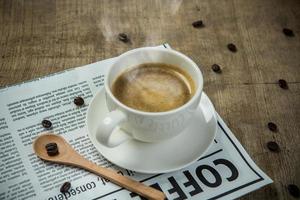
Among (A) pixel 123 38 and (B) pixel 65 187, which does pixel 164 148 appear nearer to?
(B) pixel 65 187

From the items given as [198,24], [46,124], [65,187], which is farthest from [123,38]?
[65,187]

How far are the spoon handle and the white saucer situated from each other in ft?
0.08

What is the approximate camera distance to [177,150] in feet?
2.34

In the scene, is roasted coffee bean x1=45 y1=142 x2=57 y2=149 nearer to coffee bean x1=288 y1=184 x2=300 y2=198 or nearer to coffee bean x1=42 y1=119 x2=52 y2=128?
coffee bean x1=42 y1=119 x2=52 y2=128

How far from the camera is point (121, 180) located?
697mm

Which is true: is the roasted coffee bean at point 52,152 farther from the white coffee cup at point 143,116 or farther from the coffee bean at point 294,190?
the coffee bean at point 294,190

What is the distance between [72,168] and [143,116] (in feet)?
0.61

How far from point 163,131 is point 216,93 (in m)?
0.24

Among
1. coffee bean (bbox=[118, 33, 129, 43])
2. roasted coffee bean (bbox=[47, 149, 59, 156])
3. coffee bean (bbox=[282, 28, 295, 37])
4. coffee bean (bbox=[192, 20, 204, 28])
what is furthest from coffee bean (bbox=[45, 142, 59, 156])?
coffee bean (bbox=[282, 28, 295, 37])

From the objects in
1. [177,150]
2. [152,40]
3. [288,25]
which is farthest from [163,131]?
[288,25]

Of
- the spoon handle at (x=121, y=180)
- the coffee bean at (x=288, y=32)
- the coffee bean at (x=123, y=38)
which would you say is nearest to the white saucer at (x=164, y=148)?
the spoon handle at (x=121, y=180)

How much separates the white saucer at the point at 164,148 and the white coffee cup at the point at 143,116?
3 cm

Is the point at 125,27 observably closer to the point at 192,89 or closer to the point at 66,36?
the point at 66,36

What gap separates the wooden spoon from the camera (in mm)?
684
